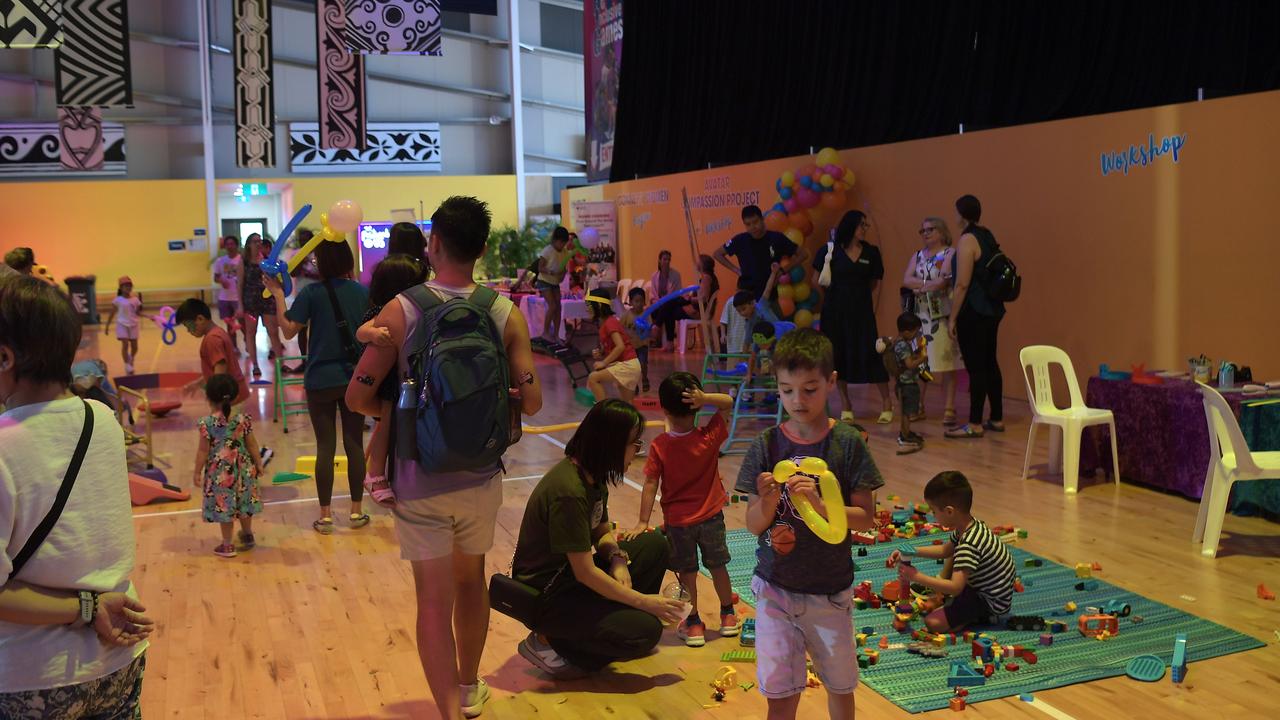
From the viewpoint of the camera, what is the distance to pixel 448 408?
124 inches

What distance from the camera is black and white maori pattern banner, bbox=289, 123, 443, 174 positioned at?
86.3ft

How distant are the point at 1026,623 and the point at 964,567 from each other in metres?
0.33

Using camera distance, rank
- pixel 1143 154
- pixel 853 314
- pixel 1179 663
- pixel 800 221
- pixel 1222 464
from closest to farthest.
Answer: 1. pixel 1179 663
2. pixel 1222 464
3. pixel 1143 154
4. pixel 853 314
5. pixel 800 221

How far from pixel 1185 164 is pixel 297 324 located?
6398mm

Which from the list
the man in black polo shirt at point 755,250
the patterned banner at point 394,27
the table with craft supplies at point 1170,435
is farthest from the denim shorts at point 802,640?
the patterned banner at point 394,27

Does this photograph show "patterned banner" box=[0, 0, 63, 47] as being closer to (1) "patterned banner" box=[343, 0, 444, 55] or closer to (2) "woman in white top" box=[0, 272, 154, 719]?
(1) "patterned banner" box=[343, 0, 444, 55]

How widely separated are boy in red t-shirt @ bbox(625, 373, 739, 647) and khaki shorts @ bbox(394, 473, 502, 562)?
1.08 m

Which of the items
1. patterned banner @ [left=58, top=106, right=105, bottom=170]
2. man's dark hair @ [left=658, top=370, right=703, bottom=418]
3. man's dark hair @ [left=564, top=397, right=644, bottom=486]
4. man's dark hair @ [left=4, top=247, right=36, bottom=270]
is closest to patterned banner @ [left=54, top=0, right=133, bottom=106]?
patterned banner @ [left=58, top=106, right=105, bottom=170]

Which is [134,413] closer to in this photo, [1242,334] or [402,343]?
[402,343]

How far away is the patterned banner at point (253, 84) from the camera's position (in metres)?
15.0

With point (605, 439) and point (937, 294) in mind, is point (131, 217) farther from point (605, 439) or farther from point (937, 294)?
point (605, 439)

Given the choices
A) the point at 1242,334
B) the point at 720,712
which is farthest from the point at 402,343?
the point at 1242,334

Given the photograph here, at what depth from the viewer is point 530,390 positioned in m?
3.41

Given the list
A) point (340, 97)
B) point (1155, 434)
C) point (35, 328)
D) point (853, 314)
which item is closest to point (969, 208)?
point (853, 314)
